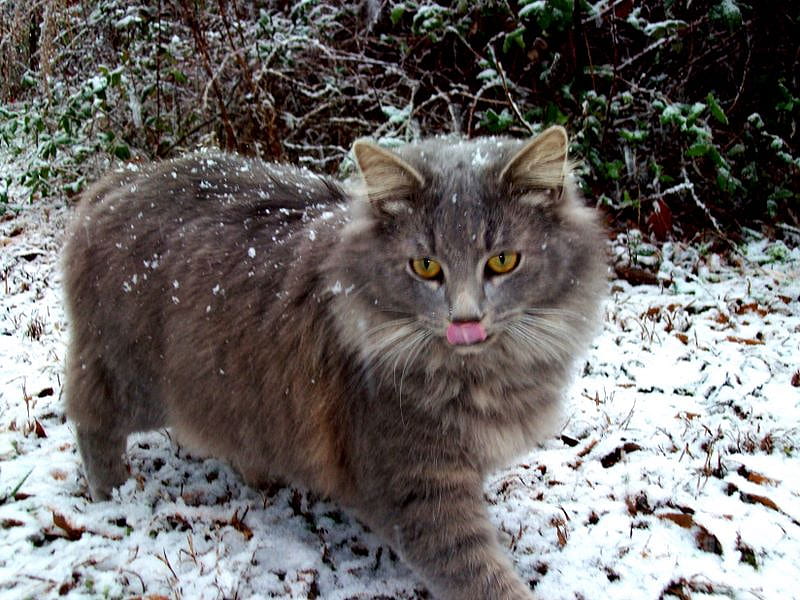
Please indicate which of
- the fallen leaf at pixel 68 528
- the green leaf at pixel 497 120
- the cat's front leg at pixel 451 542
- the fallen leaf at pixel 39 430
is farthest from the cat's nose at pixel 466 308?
the green leaf at pixel 497 120

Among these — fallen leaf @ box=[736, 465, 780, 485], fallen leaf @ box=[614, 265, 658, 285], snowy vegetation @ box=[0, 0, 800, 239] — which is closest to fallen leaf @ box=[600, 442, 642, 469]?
fallen leaf @ box=[736, 465, 780, 485]

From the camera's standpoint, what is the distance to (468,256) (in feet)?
6.72

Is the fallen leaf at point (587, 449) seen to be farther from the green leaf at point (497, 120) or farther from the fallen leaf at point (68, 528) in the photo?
the green leaf at point (497, 120)

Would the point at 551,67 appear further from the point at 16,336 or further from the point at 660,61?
the point at 16,336

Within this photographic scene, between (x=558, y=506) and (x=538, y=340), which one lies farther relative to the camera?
(x=558, y=506)

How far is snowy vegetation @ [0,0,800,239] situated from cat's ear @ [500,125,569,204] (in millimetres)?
2896

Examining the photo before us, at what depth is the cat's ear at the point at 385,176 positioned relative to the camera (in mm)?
2086

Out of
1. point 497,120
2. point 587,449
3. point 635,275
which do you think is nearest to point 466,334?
point 587,449

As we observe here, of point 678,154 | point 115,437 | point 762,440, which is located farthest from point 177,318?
point 678,154

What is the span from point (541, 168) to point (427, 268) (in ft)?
1.60

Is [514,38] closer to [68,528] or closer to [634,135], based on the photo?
[634,135]

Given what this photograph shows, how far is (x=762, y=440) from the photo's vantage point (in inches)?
119

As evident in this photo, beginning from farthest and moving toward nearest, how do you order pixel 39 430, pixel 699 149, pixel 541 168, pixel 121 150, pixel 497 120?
pixel 121 150 < pixel 497 120 < pixel 699 149 < pixel 39 430 < pixel 541 168

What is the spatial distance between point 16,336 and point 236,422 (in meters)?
2.52
